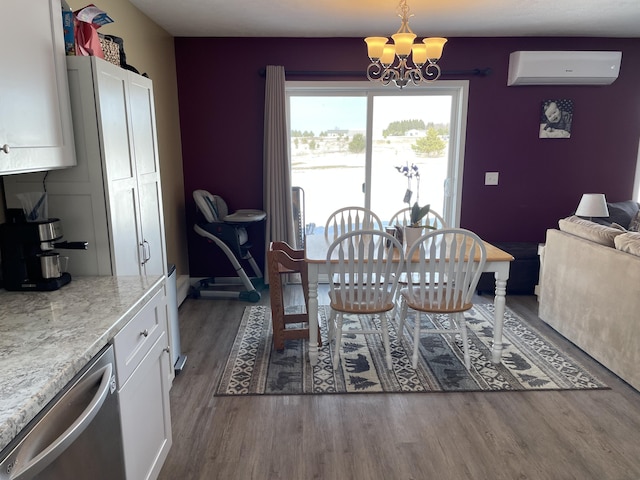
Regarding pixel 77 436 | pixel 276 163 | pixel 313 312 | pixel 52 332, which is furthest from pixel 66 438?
pixel 276 163

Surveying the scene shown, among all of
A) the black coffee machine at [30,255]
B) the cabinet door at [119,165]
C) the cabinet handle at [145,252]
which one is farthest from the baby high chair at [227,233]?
the black coffee machine at [30,255]

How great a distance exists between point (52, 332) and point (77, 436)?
1.39 ft

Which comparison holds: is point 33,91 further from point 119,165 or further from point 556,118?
point 556,118

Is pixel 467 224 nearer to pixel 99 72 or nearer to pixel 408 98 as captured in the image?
pixel 408 98

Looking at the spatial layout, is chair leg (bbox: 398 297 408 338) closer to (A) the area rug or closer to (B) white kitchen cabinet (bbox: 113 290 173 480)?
(A) the area rug

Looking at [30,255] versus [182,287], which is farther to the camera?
[182,287]

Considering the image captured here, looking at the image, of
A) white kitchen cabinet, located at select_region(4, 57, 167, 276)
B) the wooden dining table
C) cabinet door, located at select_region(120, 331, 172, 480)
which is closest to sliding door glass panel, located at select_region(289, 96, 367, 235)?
the wooden dining table

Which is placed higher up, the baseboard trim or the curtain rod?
the curtain rod

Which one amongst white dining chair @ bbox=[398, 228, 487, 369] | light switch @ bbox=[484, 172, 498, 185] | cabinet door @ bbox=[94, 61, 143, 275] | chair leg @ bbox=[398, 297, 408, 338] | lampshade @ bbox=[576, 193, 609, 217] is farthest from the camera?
light switch @ bbox=[484, 172, 498, 185]

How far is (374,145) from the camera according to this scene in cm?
471

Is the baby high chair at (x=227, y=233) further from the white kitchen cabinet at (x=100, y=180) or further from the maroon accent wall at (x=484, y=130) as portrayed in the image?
the white kitchen cabinet at (x=100, y=180)

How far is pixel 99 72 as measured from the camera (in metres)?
1.85

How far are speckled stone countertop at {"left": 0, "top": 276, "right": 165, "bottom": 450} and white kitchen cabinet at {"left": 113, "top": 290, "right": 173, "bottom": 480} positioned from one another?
0.24 ft

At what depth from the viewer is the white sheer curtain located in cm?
432
